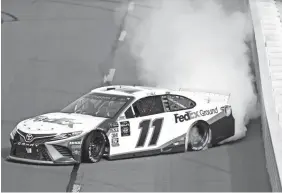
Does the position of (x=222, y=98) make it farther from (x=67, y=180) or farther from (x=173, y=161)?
(x=67, y=180)

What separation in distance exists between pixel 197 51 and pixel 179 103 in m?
3.74

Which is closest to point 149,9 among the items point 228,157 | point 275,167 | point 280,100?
point 280,100

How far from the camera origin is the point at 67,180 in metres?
9.47

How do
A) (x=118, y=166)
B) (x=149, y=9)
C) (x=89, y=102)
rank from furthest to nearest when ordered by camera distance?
(x=149, y=9), (x=89, y=102), (x=118, y=166)

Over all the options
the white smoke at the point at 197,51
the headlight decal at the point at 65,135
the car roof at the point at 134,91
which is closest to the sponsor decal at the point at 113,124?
the headlight decal at the point at 65,135

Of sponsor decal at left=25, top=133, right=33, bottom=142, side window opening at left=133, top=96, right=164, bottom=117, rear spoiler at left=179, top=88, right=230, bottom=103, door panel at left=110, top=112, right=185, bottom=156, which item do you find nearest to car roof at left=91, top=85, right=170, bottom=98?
side window opening at left=133, top=96, right=164, bottom=117

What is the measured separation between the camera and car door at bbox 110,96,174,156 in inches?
387

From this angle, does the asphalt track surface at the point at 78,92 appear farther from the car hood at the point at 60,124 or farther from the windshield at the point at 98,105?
the windshield at the point at 98,105

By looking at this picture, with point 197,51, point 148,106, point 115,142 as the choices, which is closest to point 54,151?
point 115,142

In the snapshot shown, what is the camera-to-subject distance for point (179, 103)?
1063 centimetres

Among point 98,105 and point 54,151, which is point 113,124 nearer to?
point 98,105

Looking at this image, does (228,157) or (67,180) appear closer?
(67,180)

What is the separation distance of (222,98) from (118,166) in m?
2.51

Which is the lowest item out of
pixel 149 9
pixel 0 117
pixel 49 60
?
pixel 0 117
